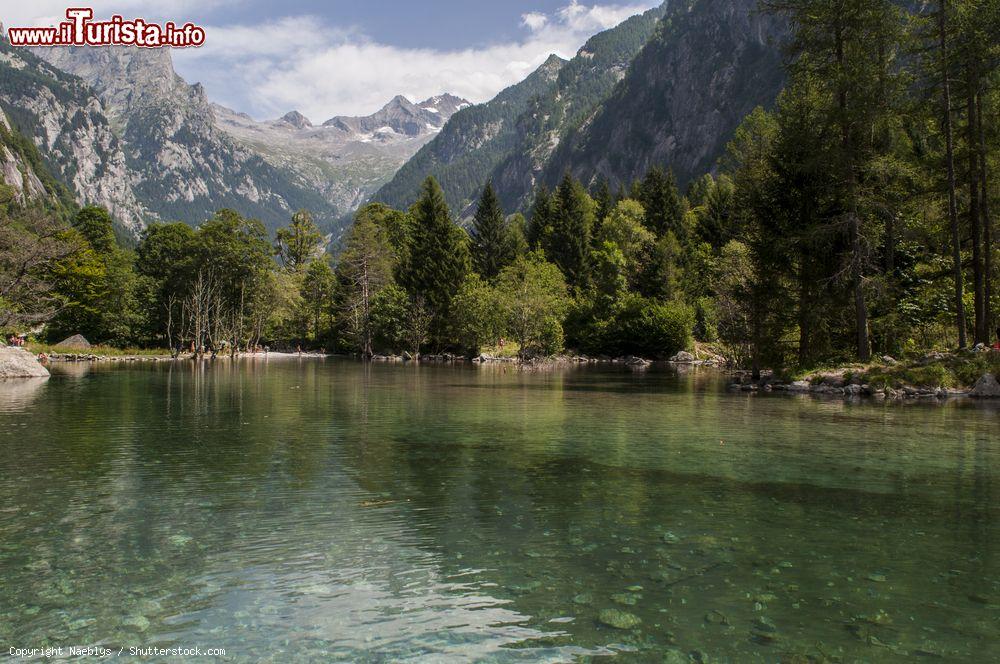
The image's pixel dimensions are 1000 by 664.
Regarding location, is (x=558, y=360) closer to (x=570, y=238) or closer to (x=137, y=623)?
(x=570, y=238)

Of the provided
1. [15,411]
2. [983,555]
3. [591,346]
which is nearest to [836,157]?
[983,555]

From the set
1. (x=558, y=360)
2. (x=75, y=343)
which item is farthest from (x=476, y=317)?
(x=75, y=343)

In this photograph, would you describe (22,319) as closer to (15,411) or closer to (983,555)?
(15,411)

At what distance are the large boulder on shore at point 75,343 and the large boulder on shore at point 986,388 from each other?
217ft

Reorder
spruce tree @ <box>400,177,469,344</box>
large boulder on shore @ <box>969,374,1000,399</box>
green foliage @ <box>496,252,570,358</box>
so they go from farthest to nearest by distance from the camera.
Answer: spruce tree @ <box>400,177,469,344</box>
green foliage @ <box>496,252,570,358</box>
large boulder on shore @ <box>969,374,1000,399</box>

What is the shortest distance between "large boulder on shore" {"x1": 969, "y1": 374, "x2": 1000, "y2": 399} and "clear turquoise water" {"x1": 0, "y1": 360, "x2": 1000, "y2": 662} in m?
10.6

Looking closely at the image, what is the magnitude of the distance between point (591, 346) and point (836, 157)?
4044 centimetres

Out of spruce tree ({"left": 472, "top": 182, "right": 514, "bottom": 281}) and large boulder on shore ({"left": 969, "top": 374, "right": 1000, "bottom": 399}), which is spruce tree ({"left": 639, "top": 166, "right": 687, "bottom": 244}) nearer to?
spruce tree ({"left": 472, "top": 182, "right": 514, "bottom": 281})

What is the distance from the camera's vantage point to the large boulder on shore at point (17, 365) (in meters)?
33.0

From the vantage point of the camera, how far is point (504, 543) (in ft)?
24.4

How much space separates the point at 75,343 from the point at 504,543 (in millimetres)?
66126

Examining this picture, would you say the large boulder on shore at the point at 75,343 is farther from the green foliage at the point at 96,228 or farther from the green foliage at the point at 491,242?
the green foliage at the point at 491,242

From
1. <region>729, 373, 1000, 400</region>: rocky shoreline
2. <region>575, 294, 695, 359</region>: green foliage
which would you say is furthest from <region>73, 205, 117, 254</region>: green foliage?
<region>729, 373, 1000, 400</region>: rocky shoreline

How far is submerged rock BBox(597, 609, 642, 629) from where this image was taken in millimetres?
5355
